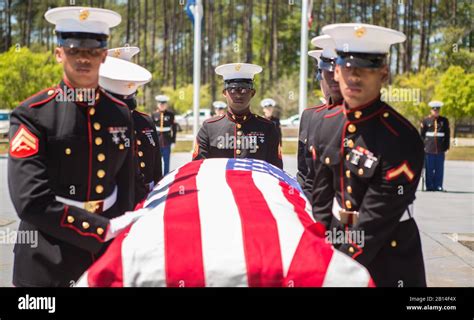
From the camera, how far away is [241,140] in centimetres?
536

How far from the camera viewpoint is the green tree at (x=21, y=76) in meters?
22.6

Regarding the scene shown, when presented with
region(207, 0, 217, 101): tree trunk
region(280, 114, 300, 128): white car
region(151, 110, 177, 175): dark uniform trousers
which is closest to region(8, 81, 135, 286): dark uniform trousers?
region(151, 110, 177, 175): dark uniform trousers

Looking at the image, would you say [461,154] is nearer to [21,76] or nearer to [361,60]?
[21,76]

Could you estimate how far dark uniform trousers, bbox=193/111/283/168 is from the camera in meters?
5.35

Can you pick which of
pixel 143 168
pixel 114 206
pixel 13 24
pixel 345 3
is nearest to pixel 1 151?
pixel 143 168

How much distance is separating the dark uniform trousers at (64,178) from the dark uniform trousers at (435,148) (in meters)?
9.98

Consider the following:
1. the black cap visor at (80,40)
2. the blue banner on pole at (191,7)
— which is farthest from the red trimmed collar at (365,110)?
the blue banner on pole at (191,7)

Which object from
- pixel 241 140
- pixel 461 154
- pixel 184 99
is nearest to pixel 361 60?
pixel 241 140

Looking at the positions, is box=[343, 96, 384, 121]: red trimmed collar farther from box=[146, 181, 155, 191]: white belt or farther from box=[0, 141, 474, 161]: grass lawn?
box=[0, 141, 474, 161]: grass lawn

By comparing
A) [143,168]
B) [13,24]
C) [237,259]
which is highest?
[237,259]

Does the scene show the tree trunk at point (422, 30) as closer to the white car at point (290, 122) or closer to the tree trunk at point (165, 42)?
the white car at point (290, 122)
